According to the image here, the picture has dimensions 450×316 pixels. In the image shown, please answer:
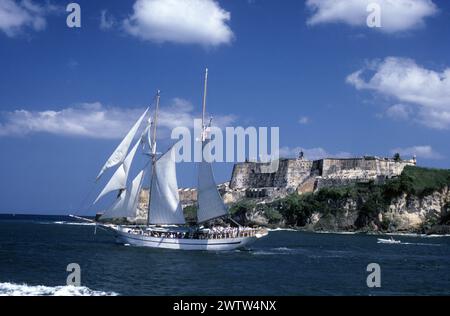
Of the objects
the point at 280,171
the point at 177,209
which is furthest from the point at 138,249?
the point at 280,171

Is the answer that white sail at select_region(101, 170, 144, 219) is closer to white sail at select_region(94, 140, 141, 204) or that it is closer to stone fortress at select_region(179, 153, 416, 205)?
white sail at select_region(94, 140, 141, 204)

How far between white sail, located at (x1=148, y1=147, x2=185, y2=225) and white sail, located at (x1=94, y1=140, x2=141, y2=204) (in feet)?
8.70

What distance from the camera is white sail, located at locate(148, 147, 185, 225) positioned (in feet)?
176

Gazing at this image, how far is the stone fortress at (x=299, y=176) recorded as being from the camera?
4478 inches

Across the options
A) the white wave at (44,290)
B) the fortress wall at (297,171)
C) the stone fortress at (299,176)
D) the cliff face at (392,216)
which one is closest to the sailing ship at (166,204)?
the white wave at (44,290)

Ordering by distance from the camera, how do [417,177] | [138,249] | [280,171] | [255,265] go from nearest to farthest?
1. [255,265]
2. [138,249]
3. [417,177]
4. [280,171]

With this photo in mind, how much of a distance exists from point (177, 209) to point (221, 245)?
17.2ft

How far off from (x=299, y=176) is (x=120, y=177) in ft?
237

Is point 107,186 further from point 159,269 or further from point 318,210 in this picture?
point 318,210

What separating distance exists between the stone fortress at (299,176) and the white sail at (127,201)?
2363 inches

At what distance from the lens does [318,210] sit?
4131 inches

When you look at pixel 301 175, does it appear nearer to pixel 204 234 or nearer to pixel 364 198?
pixel 364 198

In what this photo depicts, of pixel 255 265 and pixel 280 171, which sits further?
pixel 280 171
